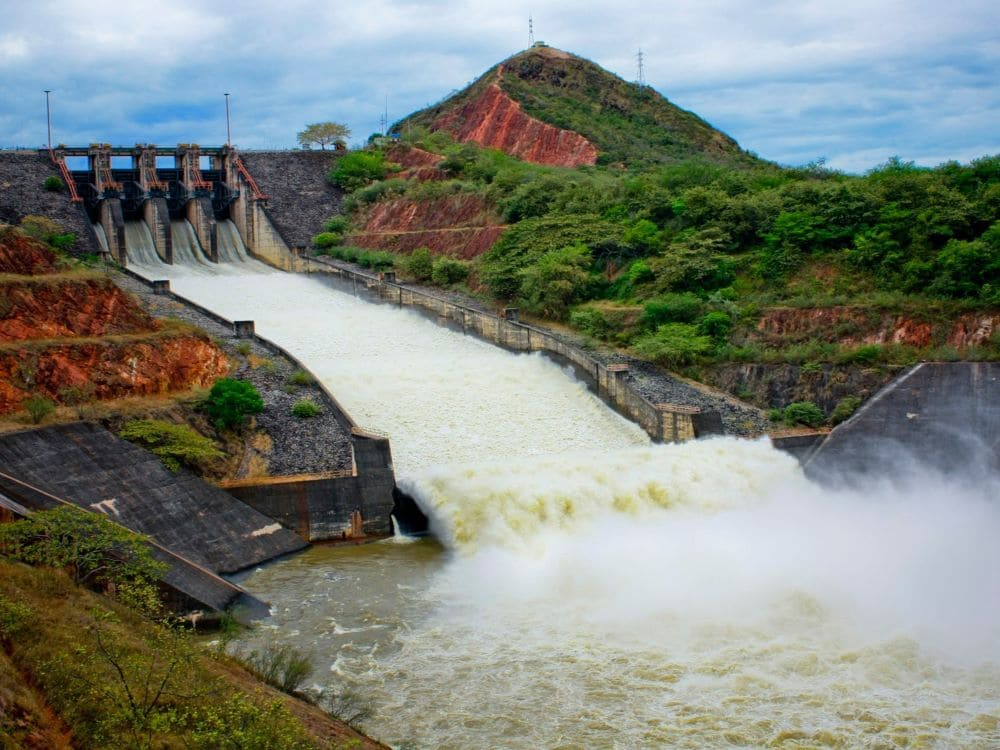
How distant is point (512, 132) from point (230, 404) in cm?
3583

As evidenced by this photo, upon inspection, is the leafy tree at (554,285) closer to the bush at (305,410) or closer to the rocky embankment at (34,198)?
the bush at (305,410)

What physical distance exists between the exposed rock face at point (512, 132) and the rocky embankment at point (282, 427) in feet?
91.6

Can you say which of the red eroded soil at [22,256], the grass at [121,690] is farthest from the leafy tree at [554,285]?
the grass at [121,690]

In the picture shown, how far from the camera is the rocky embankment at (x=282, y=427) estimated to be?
2284 centimetres

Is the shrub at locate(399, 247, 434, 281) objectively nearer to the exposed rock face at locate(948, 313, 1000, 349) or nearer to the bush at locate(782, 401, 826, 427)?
the bush at locate(782, 401, 826, 427)

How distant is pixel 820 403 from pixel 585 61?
43299mm

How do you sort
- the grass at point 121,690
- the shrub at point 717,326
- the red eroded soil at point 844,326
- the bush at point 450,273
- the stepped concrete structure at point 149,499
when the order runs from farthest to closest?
1. the bush at point 450,273
2. the shrub at point 717,326
3. the red eroded soil at point 844,326
4. the stepped concrete structure at point 149,499
5. the grass at point 121,690

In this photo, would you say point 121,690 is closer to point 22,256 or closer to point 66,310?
point 66,310

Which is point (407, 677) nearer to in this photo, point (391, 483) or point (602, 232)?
point (391, 483)

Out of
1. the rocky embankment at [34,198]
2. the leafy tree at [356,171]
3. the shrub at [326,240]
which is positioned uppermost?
the leafy tree at [356,171]

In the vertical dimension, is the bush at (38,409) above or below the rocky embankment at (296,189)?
below

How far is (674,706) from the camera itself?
45.8ft

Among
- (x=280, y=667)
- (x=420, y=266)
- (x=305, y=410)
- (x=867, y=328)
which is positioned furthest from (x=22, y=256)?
(x=867, y=328)

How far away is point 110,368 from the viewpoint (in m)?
23.2
